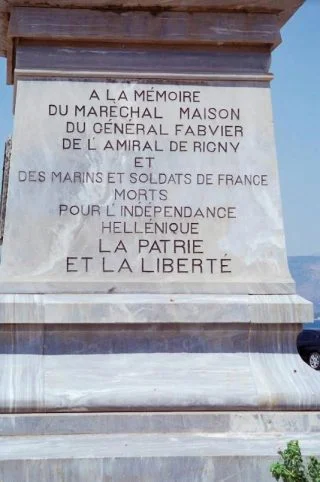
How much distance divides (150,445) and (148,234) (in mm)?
1581

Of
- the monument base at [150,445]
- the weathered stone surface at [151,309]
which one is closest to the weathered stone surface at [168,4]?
the weathered stone surface at [151,309]

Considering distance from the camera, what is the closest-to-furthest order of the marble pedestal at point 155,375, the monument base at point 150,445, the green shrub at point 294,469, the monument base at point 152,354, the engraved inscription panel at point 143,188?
the green shrub at point 294,469 < the monument base at point 150,445 < the marble pedestal at point 155,375 < the monument base at point 152,354 < the engraved inscription panel at point 143,188

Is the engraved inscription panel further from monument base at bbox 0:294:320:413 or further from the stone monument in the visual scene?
monument base at bbox 0:294:320:413

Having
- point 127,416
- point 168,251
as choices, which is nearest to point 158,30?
point 168,251

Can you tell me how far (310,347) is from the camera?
25594 mm

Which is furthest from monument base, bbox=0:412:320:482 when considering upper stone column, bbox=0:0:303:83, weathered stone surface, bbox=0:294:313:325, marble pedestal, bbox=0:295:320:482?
upper stone column, bbox=0:0:303:83

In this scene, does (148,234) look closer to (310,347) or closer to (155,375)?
(155,375)

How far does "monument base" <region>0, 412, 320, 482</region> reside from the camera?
5.23 meters

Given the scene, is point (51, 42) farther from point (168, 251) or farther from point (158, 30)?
point (168, 251)

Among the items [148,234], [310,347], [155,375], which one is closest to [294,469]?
[155,375]

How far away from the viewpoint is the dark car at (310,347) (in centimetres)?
2484

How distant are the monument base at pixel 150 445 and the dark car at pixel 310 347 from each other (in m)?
18.8

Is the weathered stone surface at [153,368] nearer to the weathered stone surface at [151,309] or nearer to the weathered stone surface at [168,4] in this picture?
the weathered stone surface at [151,309]

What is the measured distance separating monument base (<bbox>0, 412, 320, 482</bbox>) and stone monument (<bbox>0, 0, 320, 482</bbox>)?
19mm
